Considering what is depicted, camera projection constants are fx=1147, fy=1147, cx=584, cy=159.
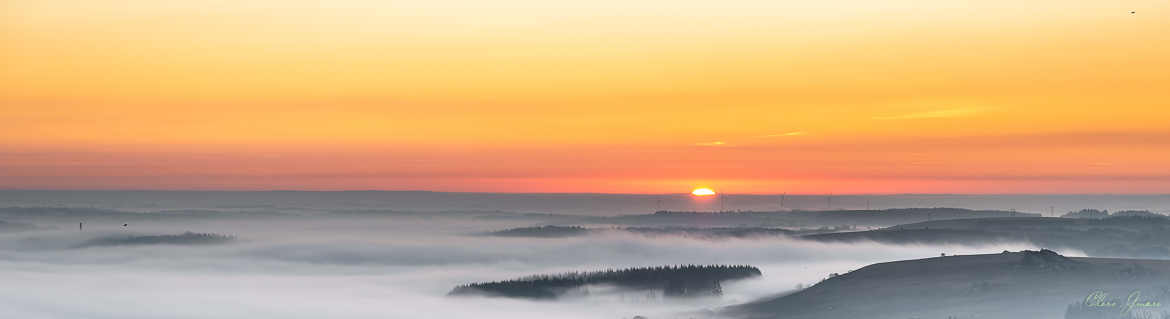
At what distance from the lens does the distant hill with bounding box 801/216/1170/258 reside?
8594 centimetres

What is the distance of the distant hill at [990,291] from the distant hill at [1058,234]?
88.5 ft

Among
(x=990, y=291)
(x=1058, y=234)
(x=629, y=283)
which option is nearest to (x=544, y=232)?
(x=1058, y=234)

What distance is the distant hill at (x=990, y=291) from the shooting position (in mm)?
43438

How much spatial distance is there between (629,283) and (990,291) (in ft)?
85.7

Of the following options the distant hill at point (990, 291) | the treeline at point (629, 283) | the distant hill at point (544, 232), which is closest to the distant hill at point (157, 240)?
the distant hill at point (544, 232)

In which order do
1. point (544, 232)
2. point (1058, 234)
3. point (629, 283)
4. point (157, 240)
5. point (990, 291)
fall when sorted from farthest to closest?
point (544, 232) → point (157, 240) → point (1058, 234) → point (629, 283) → point (990, 291)

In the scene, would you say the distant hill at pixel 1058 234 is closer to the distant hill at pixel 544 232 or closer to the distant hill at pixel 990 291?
the distant hill at pixel 990 291

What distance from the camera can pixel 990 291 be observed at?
49719mm

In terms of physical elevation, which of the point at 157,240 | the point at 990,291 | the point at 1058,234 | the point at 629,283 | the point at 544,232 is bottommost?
the point at 990,291

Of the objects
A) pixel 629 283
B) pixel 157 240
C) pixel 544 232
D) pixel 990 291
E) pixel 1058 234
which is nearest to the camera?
pixel 990 291

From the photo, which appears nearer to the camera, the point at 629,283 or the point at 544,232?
the point at 629,283

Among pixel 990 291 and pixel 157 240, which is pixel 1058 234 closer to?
pixel 990 291

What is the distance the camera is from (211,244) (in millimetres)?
153375

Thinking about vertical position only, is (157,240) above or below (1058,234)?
above
